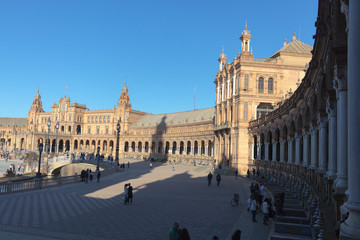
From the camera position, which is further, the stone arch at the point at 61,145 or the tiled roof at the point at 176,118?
the stone arch at the point at 61,145

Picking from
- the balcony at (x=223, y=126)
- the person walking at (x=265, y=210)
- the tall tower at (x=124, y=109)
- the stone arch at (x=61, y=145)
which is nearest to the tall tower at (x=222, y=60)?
the balcony at (x=223, y=126)

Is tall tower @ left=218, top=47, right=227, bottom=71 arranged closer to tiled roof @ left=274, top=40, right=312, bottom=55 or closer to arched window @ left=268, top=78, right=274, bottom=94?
tiled roof @ left=274, top=40, right=312, bottom=55

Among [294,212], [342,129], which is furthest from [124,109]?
[342,129]

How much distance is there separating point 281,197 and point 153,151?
8334 centimetres

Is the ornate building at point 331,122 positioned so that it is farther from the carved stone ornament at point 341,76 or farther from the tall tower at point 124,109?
the tall tower at point 124,109

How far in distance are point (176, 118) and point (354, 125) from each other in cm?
9135

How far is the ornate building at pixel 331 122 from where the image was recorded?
641 centimetres

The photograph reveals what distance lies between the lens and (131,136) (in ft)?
334

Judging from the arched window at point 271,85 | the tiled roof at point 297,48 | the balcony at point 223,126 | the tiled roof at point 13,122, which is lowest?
the balcony at point 223,126

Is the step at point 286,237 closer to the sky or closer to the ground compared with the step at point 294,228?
closer to the ground

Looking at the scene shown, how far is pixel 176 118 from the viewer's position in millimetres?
97625

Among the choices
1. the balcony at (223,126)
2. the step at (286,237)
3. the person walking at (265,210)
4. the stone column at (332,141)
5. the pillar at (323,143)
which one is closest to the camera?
the step at (286,237)

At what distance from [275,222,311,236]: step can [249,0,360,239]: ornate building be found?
92 centimetres

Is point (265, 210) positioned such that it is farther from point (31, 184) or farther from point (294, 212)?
point (31, 184)
